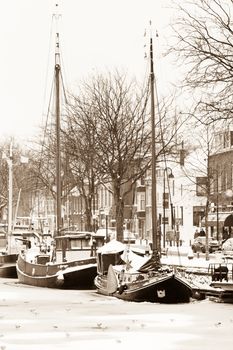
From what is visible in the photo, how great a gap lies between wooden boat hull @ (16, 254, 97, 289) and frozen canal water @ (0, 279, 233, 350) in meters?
5.65

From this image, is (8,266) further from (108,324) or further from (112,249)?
(108,324)

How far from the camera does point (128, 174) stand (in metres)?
58.1

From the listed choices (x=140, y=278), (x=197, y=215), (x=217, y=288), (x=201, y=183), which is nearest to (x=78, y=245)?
(x=140, y=278)

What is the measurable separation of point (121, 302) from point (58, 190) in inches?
686

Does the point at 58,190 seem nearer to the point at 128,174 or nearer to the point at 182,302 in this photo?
the point at 128,174

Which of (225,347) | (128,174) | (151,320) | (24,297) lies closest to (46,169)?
(128,174)

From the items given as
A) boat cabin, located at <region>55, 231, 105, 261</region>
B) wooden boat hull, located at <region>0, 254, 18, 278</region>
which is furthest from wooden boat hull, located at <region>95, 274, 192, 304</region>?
wooden boat hull, located at <region>0, 254, 18, 278</region>

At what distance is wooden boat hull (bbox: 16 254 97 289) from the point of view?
45188 millimetres

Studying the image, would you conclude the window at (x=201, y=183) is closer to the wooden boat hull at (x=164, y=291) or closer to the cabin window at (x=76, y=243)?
the cabin window at (x=76, y=243)

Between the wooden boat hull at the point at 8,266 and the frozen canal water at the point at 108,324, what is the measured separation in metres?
19.7

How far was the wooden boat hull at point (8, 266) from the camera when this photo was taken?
58844mm

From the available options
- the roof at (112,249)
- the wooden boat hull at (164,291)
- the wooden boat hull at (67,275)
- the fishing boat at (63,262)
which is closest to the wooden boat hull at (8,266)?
the fishing boat at (63,262)

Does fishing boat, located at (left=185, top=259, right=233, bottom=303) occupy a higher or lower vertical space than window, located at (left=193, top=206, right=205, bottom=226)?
lower

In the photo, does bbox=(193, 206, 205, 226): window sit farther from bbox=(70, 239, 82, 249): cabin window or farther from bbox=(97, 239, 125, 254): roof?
bbox=(97, 239, 125, 254): roof
